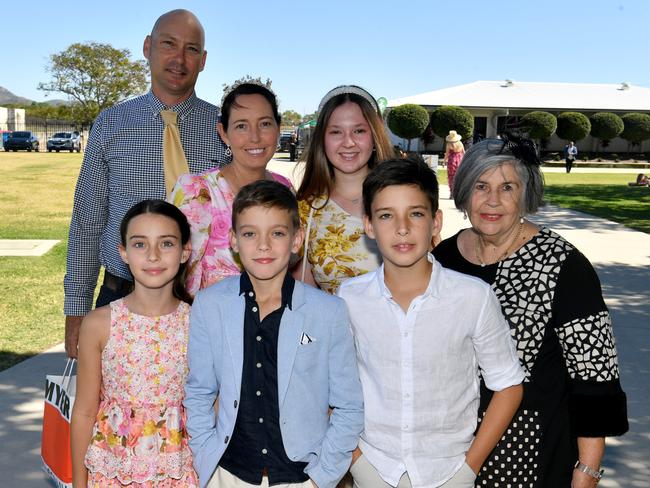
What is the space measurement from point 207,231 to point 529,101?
51900 mm

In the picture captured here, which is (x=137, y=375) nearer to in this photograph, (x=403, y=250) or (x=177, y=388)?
(x=177, y=388)

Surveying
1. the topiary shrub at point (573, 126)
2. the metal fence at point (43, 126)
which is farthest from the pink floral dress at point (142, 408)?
the metal fence at point (43, 126)

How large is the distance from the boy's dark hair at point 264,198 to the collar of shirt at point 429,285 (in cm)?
40

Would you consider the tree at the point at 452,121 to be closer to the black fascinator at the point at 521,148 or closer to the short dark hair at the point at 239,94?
the short dark hair at the point at 239,94

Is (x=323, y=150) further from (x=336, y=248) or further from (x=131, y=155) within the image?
(x=131, y=155)

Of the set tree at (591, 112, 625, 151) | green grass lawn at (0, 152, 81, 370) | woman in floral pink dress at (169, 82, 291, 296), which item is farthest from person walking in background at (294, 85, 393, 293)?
tree at (591, 112, 625, 151)

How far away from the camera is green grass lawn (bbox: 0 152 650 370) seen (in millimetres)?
7293

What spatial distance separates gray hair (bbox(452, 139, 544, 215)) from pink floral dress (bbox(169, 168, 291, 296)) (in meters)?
1.02

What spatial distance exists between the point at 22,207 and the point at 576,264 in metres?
17.6

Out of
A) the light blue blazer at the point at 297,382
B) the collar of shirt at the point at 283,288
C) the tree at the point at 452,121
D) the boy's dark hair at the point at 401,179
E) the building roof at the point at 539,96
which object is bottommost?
the light blue blazer at the point at 297,382

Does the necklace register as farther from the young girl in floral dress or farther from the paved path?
the paved path

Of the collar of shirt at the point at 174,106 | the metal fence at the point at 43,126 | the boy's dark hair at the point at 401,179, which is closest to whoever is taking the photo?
the boy's dark hair at the point at 401,179

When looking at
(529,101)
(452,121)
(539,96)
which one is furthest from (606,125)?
(452,121)

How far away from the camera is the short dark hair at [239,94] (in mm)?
3170
